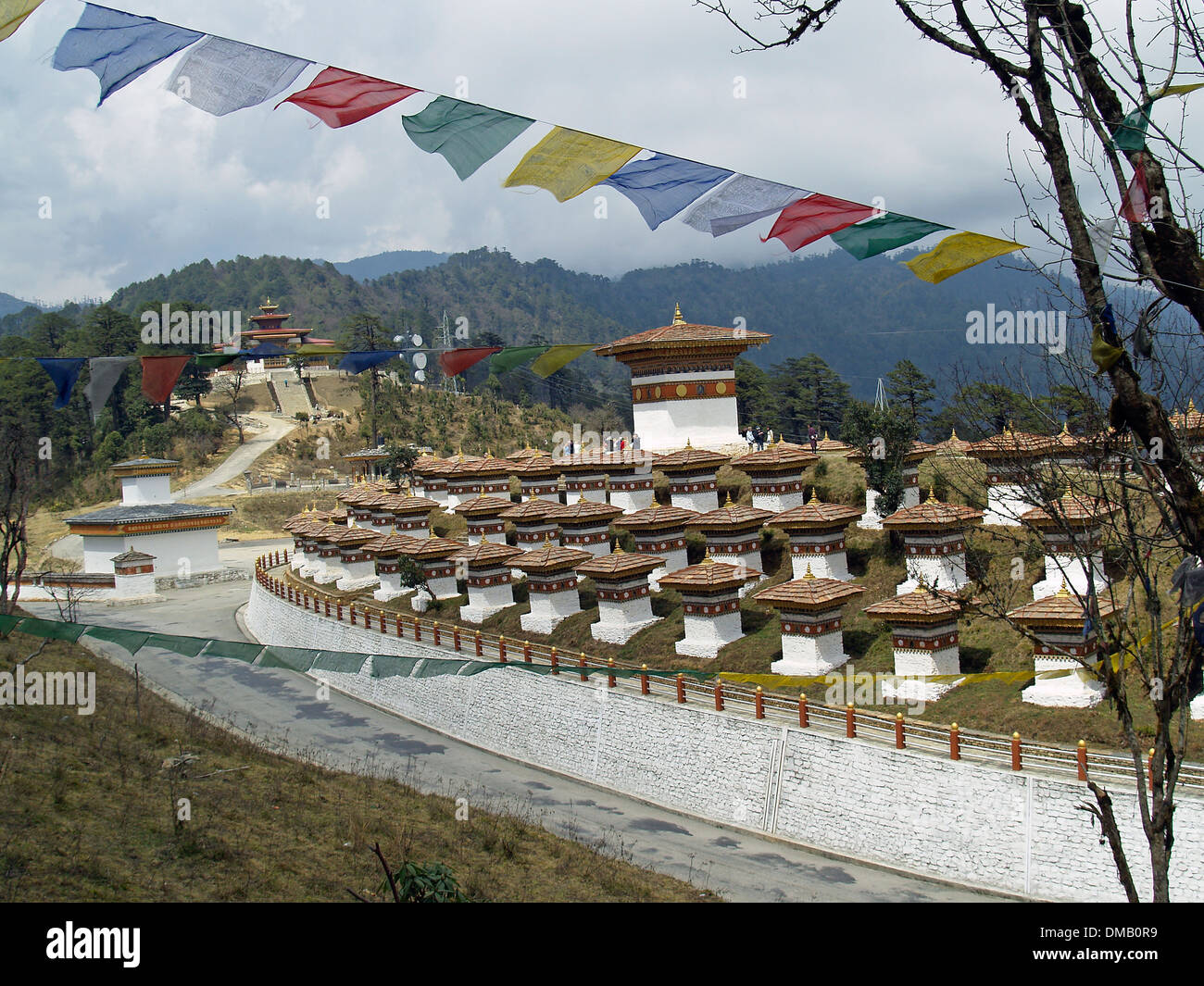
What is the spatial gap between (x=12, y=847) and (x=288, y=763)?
772 centimetres

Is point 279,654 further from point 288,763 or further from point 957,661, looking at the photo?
point 957,661

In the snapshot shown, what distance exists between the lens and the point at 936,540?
68.4 feet

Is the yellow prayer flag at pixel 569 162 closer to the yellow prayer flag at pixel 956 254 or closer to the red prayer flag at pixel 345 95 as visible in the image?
the red prayer flag at pixel 345 95

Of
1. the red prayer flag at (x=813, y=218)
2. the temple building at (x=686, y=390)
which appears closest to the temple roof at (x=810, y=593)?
the temple building at (x=686, y=390)

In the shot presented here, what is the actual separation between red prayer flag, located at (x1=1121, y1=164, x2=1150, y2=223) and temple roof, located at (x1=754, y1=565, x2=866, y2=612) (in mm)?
12917

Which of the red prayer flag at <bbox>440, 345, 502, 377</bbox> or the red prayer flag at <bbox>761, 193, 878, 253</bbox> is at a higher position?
the red prayer flag at <bbox>761, 193, 878, 253</bbox>

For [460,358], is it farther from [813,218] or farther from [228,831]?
[228,831]

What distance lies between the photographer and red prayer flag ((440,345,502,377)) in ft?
41.8

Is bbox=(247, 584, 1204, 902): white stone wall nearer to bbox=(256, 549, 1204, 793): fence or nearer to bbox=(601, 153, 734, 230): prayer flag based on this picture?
bbox=(256, 549, 1204, 793): fence

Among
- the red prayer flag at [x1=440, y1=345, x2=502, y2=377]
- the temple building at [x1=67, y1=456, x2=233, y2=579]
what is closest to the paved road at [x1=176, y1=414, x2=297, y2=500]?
the temple building at [x1=67, y1=456, x2=233, y2=579]

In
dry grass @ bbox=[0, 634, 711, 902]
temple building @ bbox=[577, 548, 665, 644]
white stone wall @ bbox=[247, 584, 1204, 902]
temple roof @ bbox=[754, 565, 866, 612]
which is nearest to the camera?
dry grass @ bbox=[0, 634, 711, 902]

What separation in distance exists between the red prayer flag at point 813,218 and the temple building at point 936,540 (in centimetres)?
1269

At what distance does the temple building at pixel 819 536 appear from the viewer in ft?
74.1
